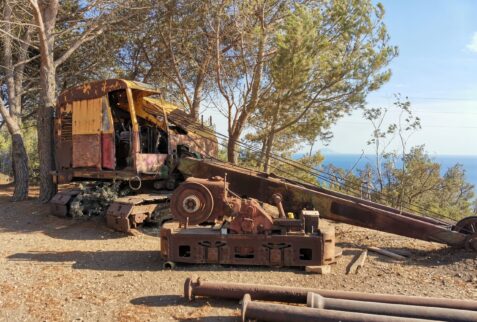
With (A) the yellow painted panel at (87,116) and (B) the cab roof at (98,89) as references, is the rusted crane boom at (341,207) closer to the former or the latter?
(B) the cab roof at (98,89)

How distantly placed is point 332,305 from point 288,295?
0.52 meters

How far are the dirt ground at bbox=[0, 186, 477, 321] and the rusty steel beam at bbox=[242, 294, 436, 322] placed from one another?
375 millimetres

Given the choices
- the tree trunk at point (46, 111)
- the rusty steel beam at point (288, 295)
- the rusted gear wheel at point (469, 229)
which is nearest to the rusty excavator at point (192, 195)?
the rusted gear wheel at point (469, 229)

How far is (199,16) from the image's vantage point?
14.7 metres

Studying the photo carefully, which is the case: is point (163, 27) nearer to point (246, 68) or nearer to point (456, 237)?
point (246, 68)

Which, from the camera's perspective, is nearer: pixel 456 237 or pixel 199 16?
pixel 456 237

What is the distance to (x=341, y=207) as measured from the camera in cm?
748

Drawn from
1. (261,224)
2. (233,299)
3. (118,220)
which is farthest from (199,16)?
(233,299)

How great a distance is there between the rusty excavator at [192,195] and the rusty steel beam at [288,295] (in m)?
1.41

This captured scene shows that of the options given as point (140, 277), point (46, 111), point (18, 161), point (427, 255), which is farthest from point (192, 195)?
point (18, 161)

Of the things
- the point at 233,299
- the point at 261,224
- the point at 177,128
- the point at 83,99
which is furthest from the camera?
the point at 177,128

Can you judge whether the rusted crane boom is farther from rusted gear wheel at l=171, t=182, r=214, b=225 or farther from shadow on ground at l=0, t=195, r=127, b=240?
shadow on ground at l=0, t=195, r=127, b=240

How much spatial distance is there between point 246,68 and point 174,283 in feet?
31.5

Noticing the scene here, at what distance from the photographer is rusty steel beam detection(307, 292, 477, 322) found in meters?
4.04
